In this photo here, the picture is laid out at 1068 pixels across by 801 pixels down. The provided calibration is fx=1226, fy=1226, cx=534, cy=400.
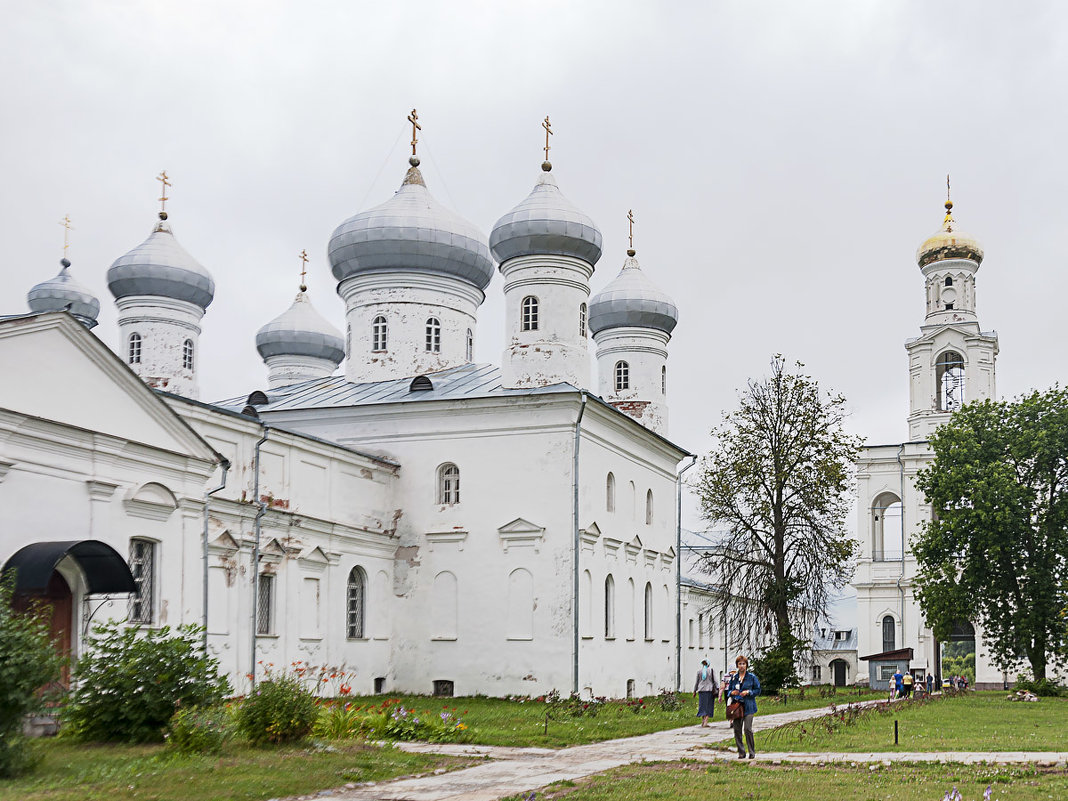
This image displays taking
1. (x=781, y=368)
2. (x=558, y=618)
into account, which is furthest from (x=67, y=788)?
(x=781, y=368)

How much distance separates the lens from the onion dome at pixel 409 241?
30.9 m

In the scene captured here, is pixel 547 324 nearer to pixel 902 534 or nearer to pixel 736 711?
pixel 736 711

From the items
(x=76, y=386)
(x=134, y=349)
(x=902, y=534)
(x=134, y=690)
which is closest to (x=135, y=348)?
(x=134, y=349)

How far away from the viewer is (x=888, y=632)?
50.0 m

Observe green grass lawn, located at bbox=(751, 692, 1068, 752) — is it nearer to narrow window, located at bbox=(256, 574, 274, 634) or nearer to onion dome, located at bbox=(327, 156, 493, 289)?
narrow window, located at bbox=(256, 574, 274, 634)

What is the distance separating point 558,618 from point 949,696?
14347 mm

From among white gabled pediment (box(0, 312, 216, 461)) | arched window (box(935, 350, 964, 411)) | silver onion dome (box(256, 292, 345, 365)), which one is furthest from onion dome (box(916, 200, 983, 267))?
white gabled pediment (box(0, 312, 216, 461))

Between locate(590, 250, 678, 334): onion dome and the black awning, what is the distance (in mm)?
21838

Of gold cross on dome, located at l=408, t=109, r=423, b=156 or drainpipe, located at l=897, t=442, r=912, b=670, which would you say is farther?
drainpipe, located at l=897, t=442, r=912, b=670

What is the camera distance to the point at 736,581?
117ft

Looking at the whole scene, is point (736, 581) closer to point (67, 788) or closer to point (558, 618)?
point (558, 618)

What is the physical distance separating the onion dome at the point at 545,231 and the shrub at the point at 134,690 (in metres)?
15.7

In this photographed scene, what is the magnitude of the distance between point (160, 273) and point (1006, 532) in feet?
79.0

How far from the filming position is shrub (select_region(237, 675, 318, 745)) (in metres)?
13.9
